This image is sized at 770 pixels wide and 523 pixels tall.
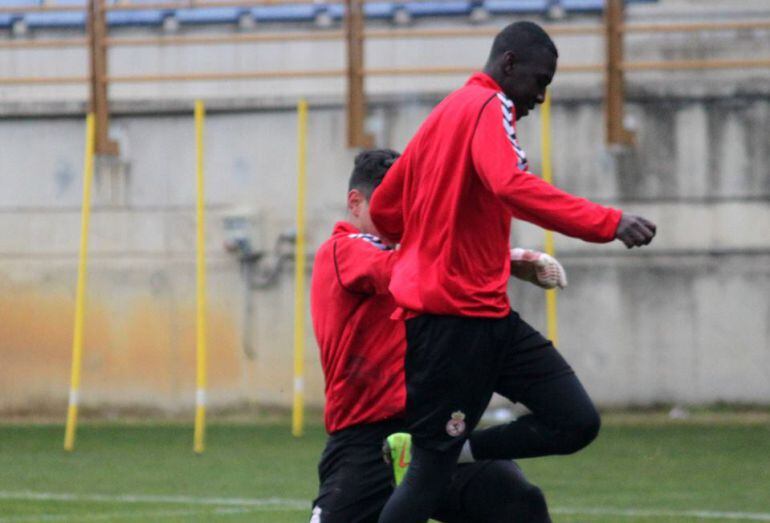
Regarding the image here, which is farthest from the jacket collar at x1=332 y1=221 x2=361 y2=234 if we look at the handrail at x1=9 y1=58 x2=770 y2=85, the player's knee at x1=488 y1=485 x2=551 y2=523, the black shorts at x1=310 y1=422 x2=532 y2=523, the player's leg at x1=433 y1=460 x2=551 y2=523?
the handrail at x1=9 y1=58 x2=770 y2=85

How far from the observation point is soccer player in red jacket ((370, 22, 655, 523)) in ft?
17.1

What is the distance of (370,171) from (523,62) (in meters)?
0.76

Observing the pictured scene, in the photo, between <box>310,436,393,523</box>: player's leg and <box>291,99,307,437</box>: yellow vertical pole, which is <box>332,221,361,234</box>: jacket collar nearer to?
<box>310,436,393,523</box>: player's leg

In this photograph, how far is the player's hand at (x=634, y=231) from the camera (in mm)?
4840

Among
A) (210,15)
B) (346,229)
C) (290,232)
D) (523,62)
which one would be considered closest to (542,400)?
(346,229)

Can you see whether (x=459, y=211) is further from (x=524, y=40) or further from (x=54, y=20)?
(x=54, y=20)

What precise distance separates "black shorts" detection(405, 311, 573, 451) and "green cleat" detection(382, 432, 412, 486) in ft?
0.36

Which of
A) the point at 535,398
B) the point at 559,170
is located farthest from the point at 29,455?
the point at 535,398

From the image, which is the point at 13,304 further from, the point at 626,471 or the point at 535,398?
the point at 535,398

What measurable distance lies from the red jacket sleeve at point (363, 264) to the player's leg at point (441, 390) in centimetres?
29

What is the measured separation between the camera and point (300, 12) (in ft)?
64.8

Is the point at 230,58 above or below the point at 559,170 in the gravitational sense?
above

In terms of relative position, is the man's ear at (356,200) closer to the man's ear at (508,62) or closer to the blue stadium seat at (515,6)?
the man's ear at (508,62)

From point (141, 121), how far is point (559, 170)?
394cm
